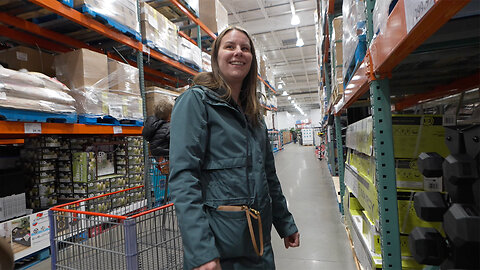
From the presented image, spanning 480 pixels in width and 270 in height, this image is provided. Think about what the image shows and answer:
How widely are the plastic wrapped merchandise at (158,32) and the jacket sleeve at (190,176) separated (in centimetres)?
284

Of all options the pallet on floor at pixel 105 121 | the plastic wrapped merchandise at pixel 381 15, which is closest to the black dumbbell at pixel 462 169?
the plastic wrapped merchandise at pixel 381 15

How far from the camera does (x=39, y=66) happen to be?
111 inches

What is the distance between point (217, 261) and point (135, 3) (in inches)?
123

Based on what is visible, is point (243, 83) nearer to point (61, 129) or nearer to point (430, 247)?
point (430, 247)

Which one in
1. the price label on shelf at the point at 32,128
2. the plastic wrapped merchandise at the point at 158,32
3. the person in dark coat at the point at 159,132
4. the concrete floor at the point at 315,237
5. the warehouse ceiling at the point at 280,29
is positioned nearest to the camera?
the price label on shelf at the point at 32,128

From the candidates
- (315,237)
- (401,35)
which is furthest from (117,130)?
(401,35)

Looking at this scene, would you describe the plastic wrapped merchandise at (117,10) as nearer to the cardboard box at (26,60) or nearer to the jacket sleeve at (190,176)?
the cardboard box at (26,60)

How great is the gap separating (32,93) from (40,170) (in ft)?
4.40

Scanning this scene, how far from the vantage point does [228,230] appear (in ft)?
3.20

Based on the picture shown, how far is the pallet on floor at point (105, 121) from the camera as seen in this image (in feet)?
8.43

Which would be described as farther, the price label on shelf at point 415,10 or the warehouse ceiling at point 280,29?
the warehouse ceiling at point 280,29

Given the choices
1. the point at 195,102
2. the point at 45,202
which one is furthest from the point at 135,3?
the point at 195,102

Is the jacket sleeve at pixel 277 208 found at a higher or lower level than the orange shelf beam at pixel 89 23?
lower

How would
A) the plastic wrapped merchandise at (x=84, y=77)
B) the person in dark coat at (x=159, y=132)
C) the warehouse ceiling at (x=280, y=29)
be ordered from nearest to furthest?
the plastic wrapped merchandise at (x=84, y=77) < the person in dark coat at (x=159, y=132) < the warehouse ceiling at (x=280, y=29)
